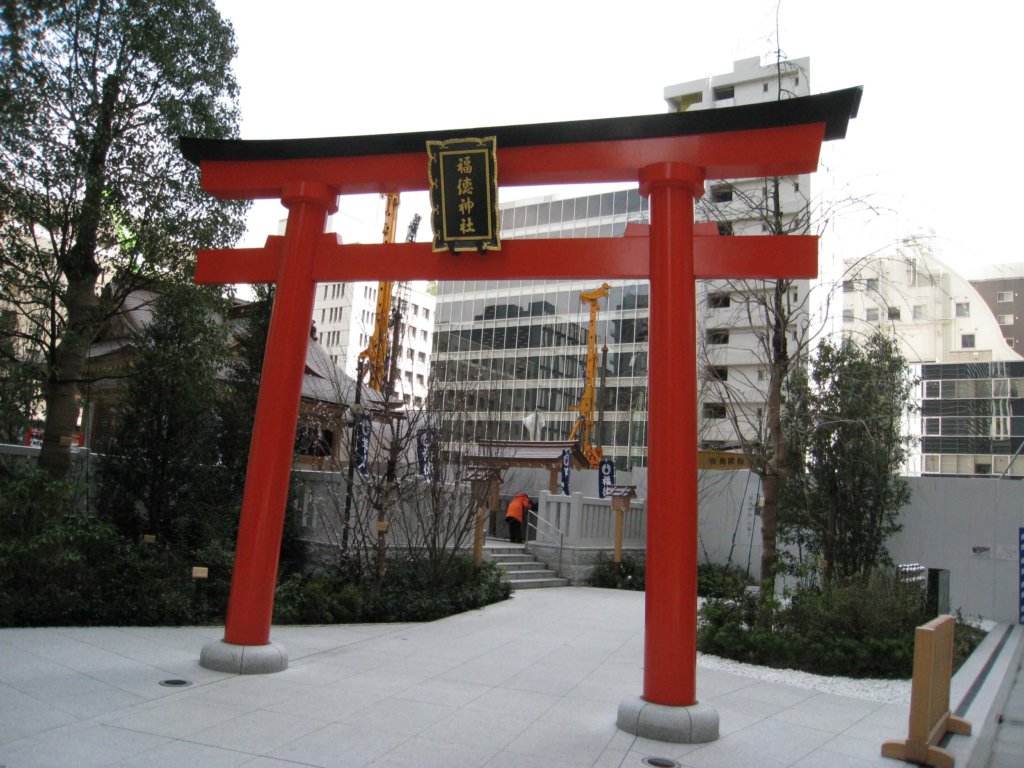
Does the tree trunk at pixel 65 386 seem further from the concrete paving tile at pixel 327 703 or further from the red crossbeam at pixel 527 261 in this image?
the concrete paving tile at pixel 327 703

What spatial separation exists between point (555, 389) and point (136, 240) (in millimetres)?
45267

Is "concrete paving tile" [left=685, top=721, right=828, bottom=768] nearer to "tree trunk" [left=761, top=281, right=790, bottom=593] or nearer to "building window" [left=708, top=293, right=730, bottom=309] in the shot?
"tree trunk" [left=761, top=281, right=790, bottom=593]

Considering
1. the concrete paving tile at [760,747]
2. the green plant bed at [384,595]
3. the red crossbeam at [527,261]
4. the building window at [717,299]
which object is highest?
the building window at [717,299]

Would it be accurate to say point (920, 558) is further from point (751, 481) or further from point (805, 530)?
point (751, 481)

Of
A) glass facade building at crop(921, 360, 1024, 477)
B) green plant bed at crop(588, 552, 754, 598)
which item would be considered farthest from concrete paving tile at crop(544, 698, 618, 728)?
glass facade building at crop(921, 360, 1024, 477)

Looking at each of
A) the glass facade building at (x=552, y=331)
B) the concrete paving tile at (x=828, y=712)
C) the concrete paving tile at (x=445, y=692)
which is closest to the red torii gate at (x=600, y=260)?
the concrete paving tile at (x=828, y=712)

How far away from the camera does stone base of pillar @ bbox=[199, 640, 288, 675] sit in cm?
701

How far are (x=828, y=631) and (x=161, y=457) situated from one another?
9742 millimetres

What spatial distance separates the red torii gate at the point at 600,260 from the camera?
5.95 metres

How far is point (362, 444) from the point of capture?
13.9 m

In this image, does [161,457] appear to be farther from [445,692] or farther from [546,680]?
[546,680]

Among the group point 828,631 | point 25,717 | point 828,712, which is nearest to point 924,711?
point 828,712

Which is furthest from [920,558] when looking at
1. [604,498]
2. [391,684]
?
[391,684]

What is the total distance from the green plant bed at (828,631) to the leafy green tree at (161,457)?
7.61 m
